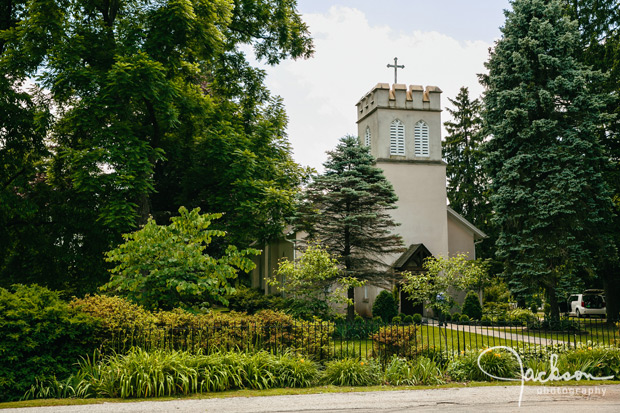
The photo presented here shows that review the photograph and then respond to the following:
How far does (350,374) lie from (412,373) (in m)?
1.34

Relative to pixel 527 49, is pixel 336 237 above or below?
below

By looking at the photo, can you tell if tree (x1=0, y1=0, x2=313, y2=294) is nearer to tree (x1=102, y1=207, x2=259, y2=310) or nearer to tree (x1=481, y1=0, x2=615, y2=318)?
tree (x1=102, y1=207, x2=259, y2=310)

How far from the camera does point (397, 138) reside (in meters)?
27.7

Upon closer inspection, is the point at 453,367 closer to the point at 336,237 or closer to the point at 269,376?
the point at 269,376

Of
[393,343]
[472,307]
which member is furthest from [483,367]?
[472,307]

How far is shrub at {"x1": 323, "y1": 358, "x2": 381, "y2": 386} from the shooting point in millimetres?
9977

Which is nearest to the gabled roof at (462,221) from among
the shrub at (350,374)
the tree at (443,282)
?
the tree at (443,282)

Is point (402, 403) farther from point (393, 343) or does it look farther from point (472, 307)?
point (472, 307)

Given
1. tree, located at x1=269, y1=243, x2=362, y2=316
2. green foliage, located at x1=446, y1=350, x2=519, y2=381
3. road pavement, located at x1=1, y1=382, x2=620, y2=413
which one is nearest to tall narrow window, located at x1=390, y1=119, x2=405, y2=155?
tree, located at x1=269, y1=243, x2=362, y2=316

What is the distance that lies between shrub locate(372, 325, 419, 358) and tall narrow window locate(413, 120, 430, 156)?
705 inches

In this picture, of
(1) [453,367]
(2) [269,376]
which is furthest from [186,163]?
(1) [453,367]

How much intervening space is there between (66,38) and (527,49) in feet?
58.3

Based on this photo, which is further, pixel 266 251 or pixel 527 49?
pixel 266 251

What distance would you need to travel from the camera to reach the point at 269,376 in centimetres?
962
